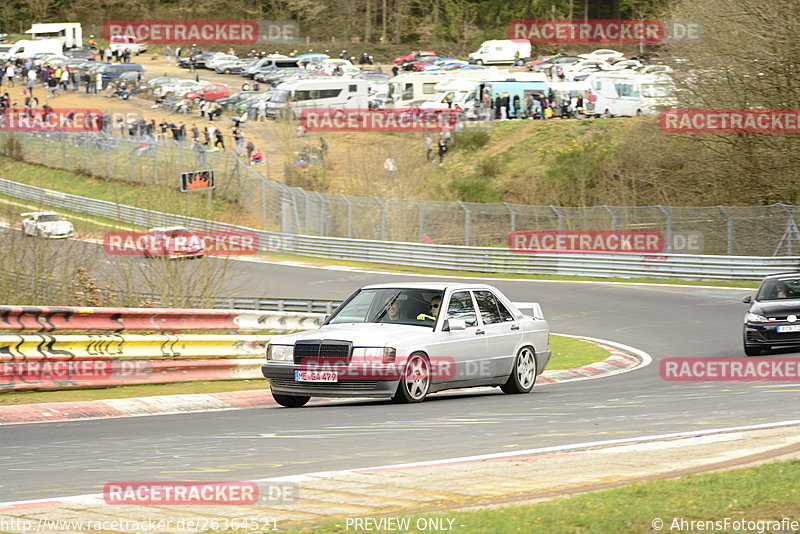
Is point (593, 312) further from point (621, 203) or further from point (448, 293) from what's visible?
point (621, 203)

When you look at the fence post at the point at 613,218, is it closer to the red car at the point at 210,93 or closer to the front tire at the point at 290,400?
the front tire at the point at 290,400

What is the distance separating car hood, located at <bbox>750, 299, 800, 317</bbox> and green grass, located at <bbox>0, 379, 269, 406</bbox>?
28.4ft

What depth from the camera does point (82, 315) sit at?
13.9 meters

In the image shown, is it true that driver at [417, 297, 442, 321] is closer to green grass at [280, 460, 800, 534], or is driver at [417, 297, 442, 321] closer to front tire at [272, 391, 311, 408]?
front tire at [272, 391, 311, 408]

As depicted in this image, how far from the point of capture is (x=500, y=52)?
84312 millimetres

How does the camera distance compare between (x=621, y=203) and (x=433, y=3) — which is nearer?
(x=621, y=203)

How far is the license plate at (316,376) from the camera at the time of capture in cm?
1233

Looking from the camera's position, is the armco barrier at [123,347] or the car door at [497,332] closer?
the armco barrier at [123,347]

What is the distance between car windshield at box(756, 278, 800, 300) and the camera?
63.7ft

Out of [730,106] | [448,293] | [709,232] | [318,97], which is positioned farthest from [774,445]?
[318,97]

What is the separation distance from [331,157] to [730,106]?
80.9ft

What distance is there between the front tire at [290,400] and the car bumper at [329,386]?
0.31 metres

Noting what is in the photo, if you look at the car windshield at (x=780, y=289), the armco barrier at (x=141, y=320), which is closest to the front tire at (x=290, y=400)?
the armco barrier at (x=141, y=320)

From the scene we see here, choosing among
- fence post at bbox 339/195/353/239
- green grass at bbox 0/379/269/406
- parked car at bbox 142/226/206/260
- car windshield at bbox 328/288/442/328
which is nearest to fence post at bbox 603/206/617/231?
fence post at bbox 339/195/353/239
